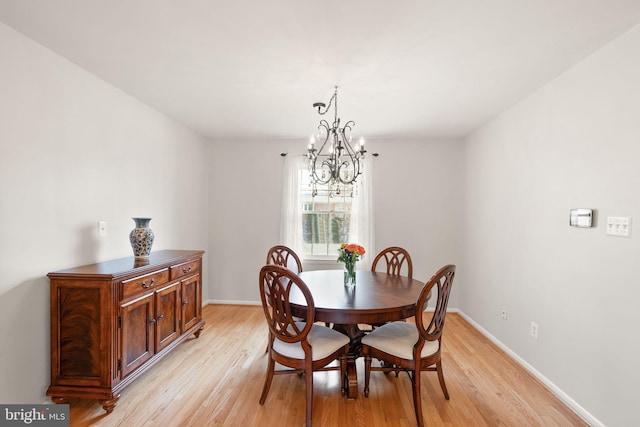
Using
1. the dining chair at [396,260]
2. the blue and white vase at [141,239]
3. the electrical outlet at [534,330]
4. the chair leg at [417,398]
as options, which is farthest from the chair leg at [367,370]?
the blue and white vase at [141,239]

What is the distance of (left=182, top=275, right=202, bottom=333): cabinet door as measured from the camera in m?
3.13

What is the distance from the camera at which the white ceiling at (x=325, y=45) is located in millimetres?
1759

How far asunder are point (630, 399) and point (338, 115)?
3176mm

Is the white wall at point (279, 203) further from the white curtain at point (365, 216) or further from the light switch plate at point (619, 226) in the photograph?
the light switch plate at point (619, 226)

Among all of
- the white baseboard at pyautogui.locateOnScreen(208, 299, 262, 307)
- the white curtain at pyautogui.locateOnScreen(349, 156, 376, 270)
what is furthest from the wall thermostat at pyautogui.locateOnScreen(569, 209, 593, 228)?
the white baseboard at pyautogui.locateOnScreen(208, 299, 262, 307)

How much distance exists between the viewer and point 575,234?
2361mm

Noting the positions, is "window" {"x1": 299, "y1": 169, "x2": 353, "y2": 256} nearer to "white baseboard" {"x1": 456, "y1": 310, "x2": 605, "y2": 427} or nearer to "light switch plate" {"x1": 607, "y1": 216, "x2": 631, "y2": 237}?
"white baseboard" {"x1": 456, "y1": 310, "x2": 605, "y2": 427}

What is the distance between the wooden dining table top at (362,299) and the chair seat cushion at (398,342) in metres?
0.20

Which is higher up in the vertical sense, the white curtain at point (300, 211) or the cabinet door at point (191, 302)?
the white curtain at point (300, 211)

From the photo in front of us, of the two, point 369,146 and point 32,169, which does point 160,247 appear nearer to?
point 32,169

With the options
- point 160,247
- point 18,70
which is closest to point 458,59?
point 18,70

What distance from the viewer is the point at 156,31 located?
1.98 m

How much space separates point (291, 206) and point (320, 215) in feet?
1.45

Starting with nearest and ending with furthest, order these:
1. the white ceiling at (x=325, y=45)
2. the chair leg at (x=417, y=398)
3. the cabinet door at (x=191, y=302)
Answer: the white ceiling at (x=325, y=45), the chair leg at (x=417, y=398), the cabinet door at (x=191, y=302)
